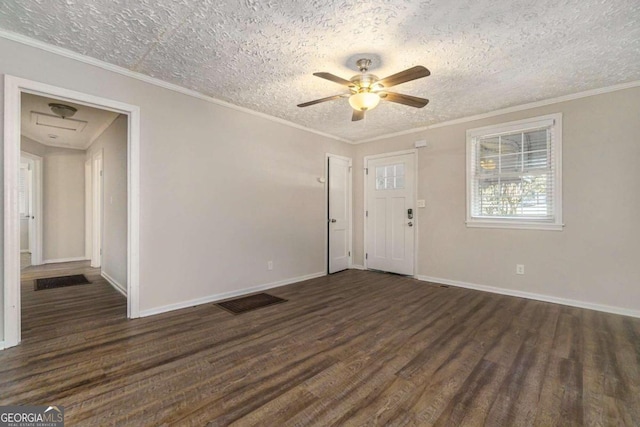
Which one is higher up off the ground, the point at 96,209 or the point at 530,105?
the point at 530,105

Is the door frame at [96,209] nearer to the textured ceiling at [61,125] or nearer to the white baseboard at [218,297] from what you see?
the textured ceiling at [61,125]

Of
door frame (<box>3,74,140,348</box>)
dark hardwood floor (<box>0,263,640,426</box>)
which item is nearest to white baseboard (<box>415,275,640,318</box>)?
dark hardwood floor (<box>0,263,640,426</box>)

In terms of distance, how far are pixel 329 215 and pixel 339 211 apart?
0.29 m

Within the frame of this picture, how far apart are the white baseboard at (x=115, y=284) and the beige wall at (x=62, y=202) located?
203 centimetres

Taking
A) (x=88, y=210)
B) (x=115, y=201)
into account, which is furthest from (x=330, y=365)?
(x=88, y=210)

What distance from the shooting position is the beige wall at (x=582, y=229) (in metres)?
3.14

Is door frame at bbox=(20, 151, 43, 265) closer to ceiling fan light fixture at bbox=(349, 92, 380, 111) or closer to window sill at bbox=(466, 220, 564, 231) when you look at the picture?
ceiling fan light fixture at bbox=(349, 92, 380, 111)

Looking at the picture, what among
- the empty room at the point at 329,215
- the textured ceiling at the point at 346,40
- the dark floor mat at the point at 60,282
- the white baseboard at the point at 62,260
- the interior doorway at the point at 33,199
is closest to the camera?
the empty room at the point at 329,215

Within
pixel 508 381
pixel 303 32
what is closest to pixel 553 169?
pixel 508 381

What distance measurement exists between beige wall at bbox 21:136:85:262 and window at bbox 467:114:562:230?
25.2 feet

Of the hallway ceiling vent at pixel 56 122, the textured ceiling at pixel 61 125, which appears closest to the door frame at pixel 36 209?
the textured ceiling at pixel 61 125

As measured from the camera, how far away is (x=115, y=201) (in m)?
4.16

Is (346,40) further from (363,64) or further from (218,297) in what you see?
(218,297)

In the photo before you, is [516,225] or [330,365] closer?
Answer: [330,365]
